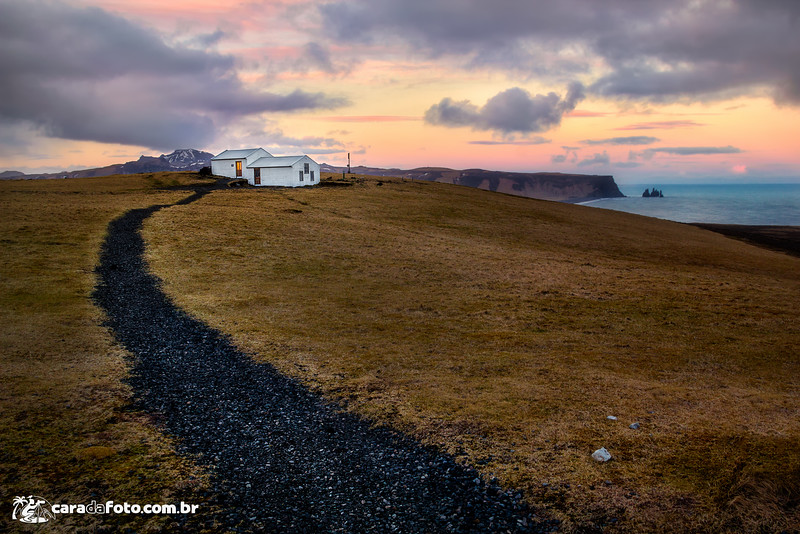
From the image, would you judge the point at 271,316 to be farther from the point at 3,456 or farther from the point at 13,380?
the point at 3,456

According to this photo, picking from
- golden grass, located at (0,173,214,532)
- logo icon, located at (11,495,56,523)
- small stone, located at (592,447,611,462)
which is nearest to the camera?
logo icon, located at (11,495,56,523)

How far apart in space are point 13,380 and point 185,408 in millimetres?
6740

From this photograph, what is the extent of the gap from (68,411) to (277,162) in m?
79.5

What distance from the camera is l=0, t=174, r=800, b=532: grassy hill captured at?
10.2 meters

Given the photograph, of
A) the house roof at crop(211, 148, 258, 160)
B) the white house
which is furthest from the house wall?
the house roof at crop(211, 148, 258, 160)

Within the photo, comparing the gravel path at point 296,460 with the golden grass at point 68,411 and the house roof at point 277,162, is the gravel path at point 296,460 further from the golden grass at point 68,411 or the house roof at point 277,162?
the house roof at point 277,162

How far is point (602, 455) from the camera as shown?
11.0 m

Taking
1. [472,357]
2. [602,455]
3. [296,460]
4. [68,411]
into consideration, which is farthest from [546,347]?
[68,411]

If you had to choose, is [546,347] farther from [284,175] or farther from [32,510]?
[284,175]

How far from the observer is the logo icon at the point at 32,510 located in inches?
349

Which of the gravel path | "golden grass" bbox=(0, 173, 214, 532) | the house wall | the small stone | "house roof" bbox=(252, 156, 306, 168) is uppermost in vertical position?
"house roof" bbox=(252, 156, 306, 168)

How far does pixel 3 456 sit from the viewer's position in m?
11.0

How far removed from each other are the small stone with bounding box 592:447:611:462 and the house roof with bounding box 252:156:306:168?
272 ft

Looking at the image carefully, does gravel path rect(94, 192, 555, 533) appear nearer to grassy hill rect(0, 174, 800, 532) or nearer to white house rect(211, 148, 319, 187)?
grassy hill rect(0, 174, 800, 532)
